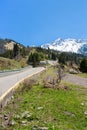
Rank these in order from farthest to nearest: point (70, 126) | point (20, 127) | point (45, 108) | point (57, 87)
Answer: point (57, 87) → point (45, 108) → point (70, 126) → point (20, 127)

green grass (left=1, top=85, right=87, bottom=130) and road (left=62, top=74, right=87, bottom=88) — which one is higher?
green grass (left=1, top=85, right=87, bottom=130)

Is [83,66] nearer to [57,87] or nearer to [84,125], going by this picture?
[57,87]

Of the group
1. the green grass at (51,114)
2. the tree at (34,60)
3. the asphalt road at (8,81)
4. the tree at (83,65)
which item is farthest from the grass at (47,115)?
the tree at (34,60)

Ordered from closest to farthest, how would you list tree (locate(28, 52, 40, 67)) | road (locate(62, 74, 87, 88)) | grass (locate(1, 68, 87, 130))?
grass (locate(1, 68, 87, 130)) → road (locate(62, 74, 87, 88)) → tree (locate(28, 52, 40, 67))

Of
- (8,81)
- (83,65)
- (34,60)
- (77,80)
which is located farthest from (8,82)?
(34,60)

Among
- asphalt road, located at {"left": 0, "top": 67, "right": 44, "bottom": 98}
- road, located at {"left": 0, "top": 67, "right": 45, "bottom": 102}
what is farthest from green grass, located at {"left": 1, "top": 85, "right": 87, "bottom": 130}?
asphalt road, located at {"left": 0, "top": 67, "right": 44, "bottom": 98}

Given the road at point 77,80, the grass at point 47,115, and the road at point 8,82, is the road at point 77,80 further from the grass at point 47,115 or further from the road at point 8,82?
the grass at point 47,115

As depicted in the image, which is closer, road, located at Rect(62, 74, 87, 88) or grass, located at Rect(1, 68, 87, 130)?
grass, located at Rect(1, 68, 87, 130)

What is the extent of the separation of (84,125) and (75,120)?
3.27 ft

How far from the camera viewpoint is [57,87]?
87.8 ft

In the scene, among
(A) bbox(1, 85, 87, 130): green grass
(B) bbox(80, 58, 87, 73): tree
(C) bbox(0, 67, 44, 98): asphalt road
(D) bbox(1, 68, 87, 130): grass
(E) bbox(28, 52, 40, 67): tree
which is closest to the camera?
(D) bbox(1, 68, 87, 130): grass

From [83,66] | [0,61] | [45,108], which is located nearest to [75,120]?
[45,108]

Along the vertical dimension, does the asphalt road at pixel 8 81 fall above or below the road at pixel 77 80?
above

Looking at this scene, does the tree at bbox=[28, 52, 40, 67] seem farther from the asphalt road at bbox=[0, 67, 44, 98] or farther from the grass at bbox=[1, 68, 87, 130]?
the grass at bbox=[1, 68, 87, 130]
